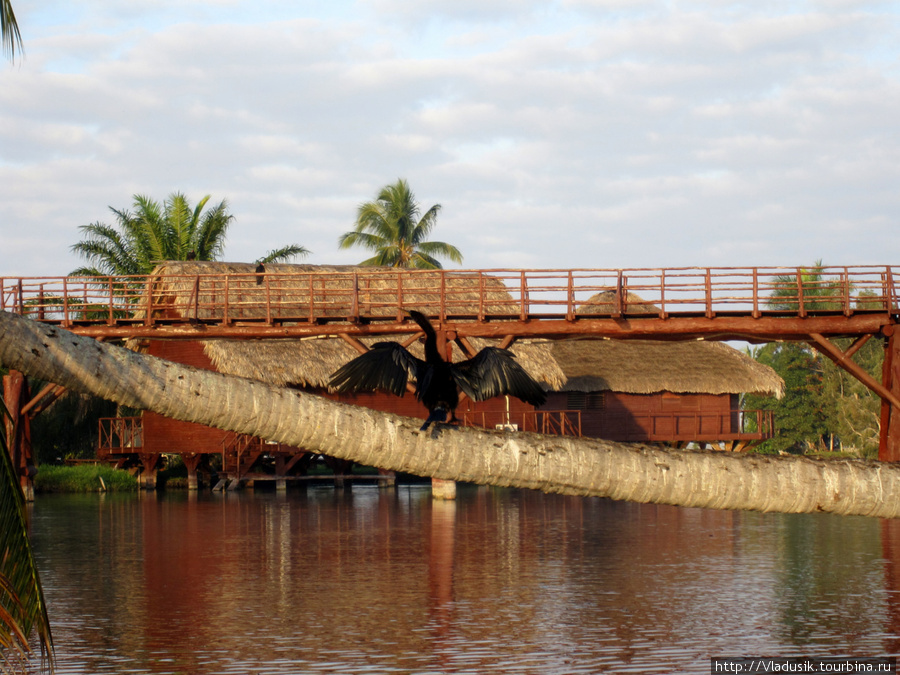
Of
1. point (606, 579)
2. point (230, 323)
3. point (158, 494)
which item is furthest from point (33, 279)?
point (606, 579)

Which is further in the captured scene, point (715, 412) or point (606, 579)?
point (715, 412)

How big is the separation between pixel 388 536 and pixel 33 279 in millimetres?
11503

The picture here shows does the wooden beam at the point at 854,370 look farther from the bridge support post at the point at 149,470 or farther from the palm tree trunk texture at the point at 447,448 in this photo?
the bridge support post at the point at 149,470

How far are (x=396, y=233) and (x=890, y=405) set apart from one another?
101 feet

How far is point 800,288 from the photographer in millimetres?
21828

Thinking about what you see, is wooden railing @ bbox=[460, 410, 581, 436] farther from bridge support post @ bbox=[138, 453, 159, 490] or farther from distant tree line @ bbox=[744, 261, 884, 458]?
distant tree line @ bbox=[744, 261, 884, 458]

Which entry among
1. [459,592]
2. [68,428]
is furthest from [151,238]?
[459,592]

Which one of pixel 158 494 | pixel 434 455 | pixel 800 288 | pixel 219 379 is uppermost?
pixel 800 288

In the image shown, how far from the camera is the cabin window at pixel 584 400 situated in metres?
37.3

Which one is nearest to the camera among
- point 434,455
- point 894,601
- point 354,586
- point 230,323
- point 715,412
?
A: point 434,455

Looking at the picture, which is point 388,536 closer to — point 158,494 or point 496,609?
point 496,609

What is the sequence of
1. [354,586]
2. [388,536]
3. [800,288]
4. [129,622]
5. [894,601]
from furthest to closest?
1. [800,288]
2. [388,536]
3. [354,586]
4. [894,601]
5. [129,622]

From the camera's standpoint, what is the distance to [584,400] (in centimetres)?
→ 3747

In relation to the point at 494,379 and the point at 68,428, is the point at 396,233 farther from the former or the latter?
the point at 494,379
